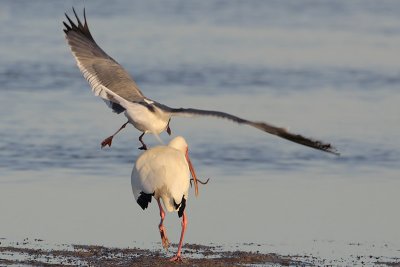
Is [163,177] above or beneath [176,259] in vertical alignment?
above

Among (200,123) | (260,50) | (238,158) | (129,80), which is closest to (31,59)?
(260,50)

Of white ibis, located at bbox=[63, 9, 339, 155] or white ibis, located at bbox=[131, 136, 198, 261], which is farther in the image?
white ibis, located at bbox=[131, 136, 198, 261]

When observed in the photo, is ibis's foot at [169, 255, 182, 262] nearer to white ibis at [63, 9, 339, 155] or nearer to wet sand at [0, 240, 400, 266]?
wet sand at [0, 240, 400, 266]

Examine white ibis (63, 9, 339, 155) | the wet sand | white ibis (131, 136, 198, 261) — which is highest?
white ibis (63, 9, 339, 155)

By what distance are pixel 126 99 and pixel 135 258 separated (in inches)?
73.2

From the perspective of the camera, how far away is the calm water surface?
1135 cm

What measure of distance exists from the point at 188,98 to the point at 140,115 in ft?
24.3

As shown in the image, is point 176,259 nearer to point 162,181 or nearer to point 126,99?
point 162,181

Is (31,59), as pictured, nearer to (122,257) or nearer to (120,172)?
(120,172)

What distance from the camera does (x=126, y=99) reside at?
11312 millimetres

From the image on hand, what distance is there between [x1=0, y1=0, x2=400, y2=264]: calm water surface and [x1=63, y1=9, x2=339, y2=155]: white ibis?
0.95m

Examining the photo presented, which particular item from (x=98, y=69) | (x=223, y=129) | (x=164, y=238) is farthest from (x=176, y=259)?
(x=223, y=129)

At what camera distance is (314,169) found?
551 inches

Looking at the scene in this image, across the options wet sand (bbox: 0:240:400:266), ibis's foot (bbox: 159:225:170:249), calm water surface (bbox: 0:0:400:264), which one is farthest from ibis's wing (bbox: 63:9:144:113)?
wet sand (bbox: 0:240:400:266)
